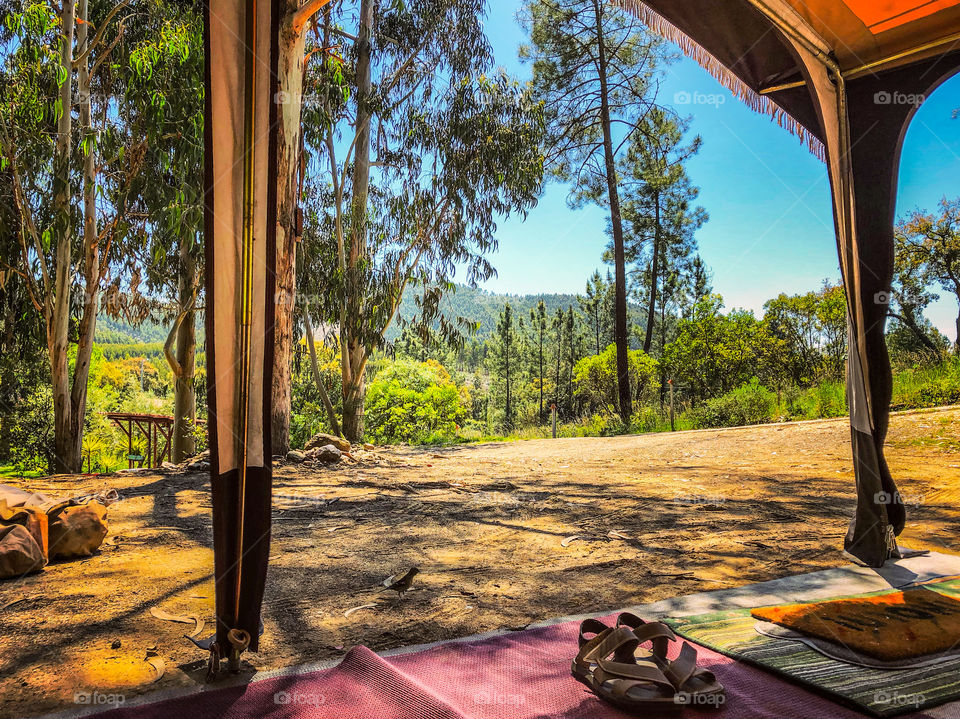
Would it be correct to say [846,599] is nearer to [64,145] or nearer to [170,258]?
[64,145]

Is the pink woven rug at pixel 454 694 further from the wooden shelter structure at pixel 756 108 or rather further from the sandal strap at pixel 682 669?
the wooden shelter structure at pixel 756 108

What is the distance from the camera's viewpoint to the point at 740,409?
929cm

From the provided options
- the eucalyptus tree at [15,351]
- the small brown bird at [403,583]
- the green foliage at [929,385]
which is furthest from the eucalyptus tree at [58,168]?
the green foliage at [929,385]

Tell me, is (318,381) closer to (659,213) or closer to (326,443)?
(326,443)

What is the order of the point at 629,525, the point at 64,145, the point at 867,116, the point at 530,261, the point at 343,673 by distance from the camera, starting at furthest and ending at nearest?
the point at 530,261 < the point at 64,145 < the point at 629,525 < the point at 867,116 < the point at 343,673

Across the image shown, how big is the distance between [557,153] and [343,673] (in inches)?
531

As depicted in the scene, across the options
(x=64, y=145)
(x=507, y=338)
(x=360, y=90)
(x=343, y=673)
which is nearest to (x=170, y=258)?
(x=64, y=145)

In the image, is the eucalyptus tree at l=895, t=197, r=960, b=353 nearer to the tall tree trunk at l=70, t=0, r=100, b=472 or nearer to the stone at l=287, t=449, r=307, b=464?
the stone at l=287, t=449, r=307, b=464

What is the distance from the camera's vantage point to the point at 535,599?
211 centimetres

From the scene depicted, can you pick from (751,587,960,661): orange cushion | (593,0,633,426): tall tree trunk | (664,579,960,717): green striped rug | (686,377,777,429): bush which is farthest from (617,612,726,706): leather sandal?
(593,0,633,426): tall tree trunk

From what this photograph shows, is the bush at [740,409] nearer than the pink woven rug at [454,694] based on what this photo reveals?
No

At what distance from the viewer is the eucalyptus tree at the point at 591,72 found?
1245cm

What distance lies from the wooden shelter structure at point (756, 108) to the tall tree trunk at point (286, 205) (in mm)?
3130

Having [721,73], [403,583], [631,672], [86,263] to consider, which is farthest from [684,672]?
Answer: [86,263]
